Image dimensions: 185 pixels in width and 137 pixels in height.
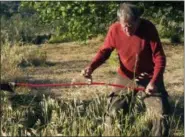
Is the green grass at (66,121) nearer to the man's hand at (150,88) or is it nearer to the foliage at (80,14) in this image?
the man's hand at (150,88)

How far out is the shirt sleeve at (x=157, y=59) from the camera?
191 inches

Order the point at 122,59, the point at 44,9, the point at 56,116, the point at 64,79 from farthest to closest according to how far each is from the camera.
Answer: the point at 44,9 → the point at 64,79 → the point at 122,59 → the point at 56,116

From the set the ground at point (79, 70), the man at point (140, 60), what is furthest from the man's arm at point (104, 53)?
the ground at point (79, 70)

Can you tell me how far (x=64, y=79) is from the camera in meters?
8.88

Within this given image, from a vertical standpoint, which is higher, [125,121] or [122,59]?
[122,59]

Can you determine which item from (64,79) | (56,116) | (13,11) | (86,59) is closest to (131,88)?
(56,116)

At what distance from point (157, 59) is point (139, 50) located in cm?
22

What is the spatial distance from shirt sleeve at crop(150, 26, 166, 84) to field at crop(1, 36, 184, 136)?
308mm

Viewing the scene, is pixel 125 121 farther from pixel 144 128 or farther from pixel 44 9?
pixel 44 9

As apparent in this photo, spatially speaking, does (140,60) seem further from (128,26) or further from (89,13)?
(89,13)

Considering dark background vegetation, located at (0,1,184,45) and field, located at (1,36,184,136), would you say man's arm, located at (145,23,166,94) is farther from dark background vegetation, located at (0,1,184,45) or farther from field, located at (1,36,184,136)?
dark background vegetation, located at (0,1,184,45)

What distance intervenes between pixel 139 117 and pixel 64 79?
3.71m

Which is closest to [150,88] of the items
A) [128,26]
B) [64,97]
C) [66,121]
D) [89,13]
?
[128,26]

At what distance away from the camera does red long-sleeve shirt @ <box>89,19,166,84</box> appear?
4973 millimetres
